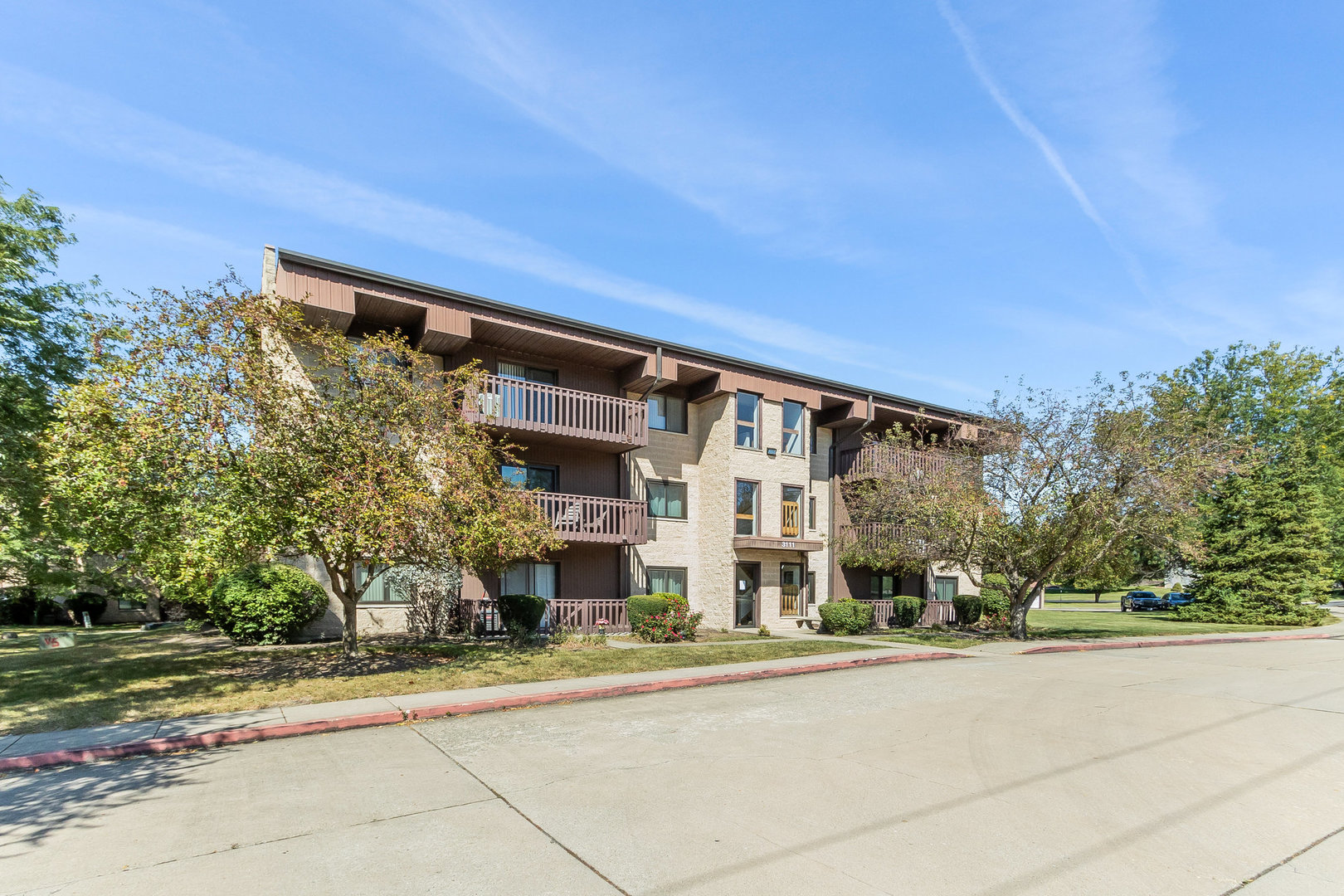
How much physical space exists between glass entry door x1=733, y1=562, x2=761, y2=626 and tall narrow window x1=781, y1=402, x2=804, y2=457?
427 centimetres

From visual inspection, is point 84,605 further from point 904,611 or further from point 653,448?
point 904,611

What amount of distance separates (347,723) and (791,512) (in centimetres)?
1825

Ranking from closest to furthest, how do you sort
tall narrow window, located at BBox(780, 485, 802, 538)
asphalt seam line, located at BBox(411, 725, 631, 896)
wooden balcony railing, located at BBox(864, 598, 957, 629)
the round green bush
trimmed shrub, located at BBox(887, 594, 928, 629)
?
asphalt seam line, located at BBox(411, 725, 631, 896) < the round green bush < tall narrow window, located at BBox(780, 485, 802, 538) < wooden balcony railing, located at BBox(864, 598, 957, 629) < trimmed shrub, located at BBox(887, 594, 928, 629)

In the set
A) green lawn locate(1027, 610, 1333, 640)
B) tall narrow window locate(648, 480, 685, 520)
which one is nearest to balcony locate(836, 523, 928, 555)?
green lawn locate(1027, 610, 1333, 640)

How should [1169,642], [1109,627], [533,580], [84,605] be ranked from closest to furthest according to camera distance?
1. [533,580]
2. [1169,642]
3. [84,605]
4. [1109,627]

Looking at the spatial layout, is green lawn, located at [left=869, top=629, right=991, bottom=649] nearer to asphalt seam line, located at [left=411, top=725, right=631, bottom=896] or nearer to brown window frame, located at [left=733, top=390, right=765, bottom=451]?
brown window frame, located at [left=733, top=390, right=765, bottom=451]

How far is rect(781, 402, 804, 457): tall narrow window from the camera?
25.8 metres

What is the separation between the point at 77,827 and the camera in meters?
5.88

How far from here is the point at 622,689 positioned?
1234cm

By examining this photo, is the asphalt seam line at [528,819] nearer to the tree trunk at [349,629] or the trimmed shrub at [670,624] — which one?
the tree trunk at [349,629]

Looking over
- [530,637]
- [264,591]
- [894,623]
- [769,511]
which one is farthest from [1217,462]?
[264,591]

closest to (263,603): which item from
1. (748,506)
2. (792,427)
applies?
(748,506)

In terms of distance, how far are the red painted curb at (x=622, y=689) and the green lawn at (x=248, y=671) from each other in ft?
4.13

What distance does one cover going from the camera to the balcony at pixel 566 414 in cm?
1919
